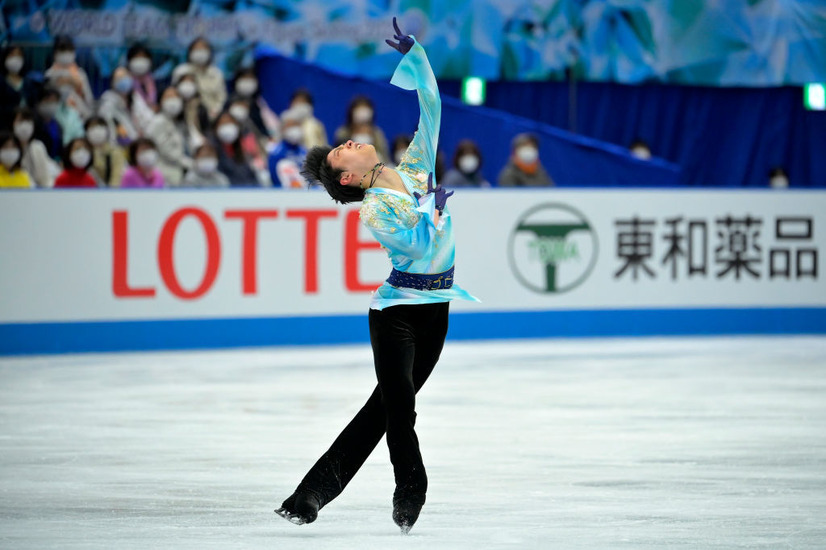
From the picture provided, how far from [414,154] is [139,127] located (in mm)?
6864

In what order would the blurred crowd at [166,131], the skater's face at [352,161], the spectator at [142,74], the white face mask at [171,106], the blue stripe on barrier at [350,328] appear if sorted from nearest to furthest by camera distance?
the skater's face at [352,161] → the blue stripe on barrier at [350,328] → the blurred crowd at [166,131] → the white face mask at [171,106] → the spectator at [142,74]

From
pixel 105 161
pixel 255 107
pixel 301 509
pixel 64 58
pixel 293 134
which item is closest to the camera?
pixel 301 509

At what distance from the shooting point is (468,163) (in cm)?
1123

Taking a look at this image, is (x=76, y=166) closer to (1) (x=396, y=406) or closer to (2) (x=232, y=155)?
(2) (x=232, y=155)

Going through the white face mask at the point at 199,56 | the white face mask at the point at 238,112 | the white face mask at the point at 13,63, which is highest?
the white face mask at the point at 199,56

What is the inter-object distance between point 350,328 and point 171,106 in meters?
2.27

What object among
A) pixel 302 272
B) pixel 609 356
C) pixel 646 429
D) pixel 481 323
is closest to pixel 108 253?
pixel 302 272

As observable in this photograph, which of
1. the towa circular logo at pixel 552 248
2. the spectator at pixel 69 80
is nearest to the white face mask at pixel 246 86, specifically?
the spectator at pixel 69 80

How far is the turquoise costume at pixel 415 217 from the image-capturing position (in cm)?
440

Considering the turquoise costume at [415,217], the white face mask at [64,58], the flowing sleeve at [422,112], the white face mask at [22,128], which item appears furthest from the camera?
the white face mask at [64,58]

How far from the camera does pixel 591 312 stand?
1112 centimetres

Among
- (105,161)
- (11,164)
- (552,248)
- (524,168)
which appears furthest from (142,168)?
(552,248)

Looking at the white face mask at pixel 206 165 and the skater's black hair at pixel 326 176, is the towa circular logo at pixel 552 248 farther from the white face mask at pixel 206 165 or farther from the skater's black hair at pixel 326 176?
the skater's black hair at pixel 326 176

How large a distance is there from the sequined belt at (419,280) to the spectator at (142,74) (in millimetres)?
7216
